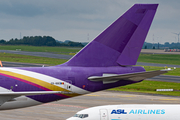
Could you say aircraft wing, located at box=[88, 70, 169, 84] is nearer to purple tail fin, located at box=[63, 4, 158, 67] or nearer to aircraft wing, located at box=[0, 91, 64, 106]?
purple tail fin, located at box=[63, 4, 158, 67]

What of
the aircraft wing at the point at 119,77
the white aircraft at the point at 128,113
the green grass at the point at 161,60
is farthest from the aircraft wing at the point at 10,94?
the green grass at the point at 161,60

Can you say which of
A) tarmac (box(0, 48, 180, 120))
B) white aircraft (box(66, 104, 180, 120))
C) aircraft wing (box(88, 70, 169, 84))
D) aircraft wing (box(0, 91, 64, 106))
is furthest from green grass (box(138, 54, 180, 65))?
aircraft wing (box(0, 91, 64, 106))

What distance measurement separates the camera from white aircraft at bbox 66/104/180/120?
70.5ft

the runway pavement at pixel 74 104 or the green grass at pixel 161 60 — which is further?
the green grass at pixel 161 60

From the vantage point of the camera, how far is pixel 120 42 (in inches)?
969

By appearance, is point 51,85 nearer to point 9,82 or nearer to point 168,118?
point 9,82

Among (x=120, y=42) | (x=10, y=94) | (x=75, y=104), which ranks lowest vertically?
(x=75, y=104)

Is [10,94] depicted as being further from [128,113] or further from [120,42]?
[120,42]

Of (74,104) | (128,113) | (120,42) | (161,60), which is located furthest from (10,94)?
(161,60)

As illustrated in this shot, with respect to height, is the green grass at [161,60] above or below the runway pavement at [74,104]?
above

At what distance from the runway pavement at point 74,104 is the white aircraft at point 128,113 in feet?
41.0

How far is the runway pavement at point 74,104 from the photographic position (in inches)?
1358

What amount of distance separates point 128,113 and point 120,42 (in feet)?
19.5

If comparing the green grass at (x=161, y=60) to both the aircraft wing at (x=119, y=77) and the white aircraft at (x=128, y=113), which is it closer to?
the aircraft wing at (x=119, y=77)
